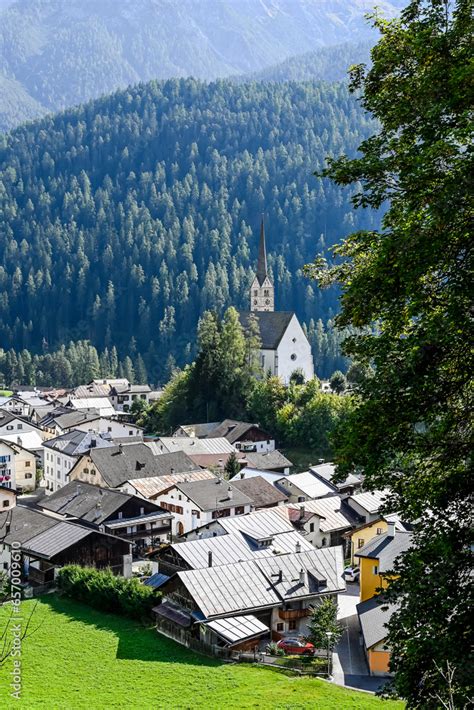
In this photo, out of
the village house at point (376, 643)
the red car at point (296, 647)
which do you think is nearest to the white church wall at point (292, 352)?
the red car at point (296, 647)

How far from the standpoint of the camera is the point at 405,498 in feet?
39.4

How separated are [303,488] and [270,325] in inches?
1700

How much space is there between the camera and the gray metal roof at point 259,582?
117 ft

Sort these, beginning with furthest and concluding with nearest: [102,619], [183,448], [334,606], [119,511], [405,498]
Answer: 1. [183,448]
2. [119,511]
3. [102,619]
4. [334,606]
5. [405,498]

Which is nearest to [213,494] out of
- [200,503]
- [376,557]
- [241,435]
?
[200,503]

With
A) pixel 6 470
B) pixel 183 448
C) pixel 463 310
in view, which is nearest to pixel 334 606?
pixel 463 310

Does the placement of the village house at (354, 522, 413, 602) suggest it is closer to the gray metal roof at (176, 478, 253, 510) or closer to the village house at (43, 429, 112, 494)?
the gray metal roof at (176, 478, 253, 510)

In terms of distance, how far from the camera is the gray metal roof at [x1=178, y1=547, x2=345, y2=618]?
117 ft

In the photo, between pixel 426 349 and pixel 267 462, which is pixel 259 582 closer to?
pixel 267 462

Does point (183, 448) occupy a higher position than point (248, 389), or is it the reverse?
point (248, 389)

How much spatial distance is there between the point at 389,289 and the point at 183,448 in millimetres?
57957

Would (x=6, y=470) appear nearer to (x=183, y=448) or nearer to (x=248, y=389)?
(x=183, y=448)

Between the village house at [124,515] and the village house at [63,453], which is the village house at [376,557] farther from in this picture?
the village house at [63,453]

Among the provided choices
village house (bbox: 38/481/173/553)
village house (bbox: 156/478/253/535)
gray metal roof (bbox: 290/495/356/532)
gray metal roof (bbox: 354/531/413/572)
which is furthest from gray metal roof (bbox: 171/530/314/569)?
village house (bbox: 38/481/173/553)
